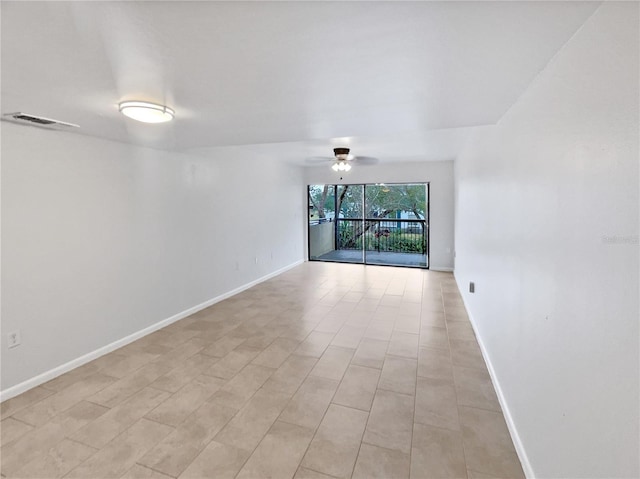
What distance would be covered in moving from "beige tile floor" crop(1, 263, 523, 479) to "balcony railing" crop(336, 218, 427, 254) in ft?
12.9

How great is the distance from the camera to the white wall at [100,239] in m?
2.42

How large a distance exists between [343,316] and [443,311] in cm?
133

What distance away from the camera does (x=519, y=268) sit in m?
1.89

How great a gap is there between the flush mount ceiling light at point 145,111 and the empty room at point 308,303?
14mm

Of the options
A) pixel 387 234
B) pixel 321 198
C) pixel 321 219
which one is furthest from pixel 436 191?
pixel 321 219

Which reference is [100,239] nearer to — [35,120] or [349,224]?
[35,120]

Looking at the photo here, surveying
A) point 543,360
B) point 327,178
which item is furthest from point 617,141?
point 327,178

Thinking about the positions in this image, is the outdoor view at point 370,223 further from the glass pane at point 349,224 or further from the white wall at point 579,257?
the white wall at point 579,257

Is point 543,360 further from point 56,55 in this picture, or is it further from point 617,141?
point 56,55

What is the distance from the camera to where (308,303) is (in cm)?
454

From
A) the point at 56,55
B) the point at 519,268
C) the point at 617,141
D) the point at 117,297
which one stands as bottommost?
the point at 117,297

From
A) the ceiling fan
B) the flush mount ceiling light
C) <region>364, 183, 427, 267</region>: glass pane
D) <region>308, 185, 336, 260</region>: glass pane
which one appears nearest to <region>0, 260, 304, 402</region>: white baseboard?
the flush mount ceiling light

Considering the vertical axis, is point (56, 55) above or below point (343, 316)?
above

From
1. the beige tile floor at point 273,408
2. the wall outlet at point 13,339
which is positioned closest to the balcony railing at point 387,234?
the beige tile floor at point 273,408
